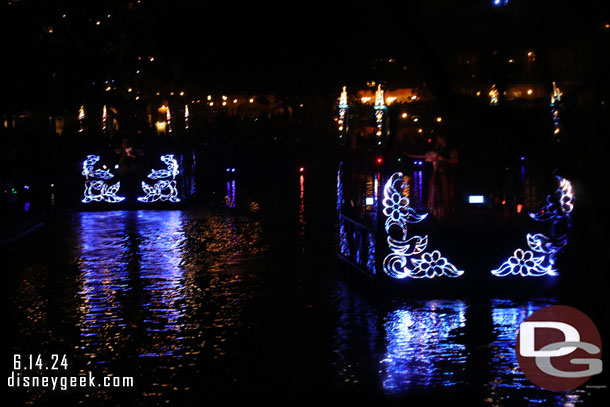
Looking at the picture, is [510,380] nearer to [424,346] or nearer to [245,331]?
[424,346]

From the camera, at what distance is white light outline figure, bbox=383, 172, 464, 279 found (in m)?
10.9

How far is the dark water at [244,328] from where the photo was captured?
720cm

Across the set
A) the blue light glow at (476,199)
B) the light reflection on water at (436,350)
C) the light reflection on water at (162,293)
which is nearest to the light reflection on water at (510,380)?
the light reflection on water at (436,350)

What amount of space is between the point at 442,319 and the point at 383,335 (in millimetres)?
1037

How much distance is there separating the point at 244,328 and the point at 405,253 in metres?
2.66

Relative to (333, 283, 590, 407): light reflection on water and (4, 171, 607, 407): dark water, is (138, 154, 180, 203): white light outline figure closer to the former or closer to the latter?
(4, 171, 607, 407): dark water

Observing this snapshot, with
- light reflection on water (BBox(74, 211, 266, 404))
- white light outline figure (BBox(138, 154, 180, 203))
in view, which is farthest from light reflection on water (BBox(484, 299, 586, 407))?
white light outline figure (BBox(138, 154, 180, 203))

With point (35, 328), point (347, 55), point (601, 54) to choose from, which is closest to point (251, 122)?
point (347, 55)

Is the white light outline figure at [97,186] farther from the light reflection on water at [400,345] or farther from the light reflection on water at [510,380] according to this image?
the light reflection on water at [510,380]

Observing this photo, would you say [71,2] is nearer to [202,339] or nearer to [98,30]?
[98,30]

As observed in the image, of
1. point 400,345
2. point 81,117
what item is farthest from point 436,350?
point 81,117

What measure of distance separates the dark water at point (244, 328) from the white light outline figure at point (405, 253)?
44 cm

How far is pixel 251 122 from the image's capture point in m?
45.0

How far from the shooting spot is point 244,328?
9.34 metres
